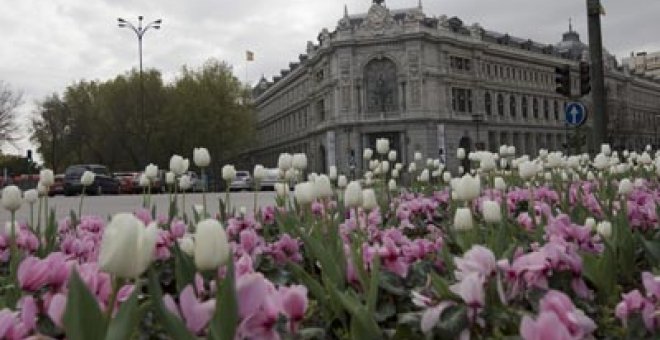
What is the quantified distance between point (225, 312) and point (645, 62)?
168 meters

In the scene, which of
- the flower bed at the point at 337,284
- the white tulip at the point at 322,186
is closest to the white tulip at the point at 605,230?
the flower bed at the point at 337,284

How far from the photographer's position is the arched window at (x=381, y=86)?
7044cm

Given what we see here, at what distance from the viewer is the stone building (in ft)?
227

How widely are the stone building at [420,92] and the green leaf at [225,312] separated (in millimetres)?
61867

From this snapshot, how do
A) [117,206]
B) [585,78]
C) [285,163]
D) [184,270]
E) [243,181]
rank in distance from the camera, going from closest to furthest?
[184,270] < [285,163] < [585,78] < [117,206] < [243,181]

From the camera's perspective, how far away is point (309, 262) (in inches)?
123

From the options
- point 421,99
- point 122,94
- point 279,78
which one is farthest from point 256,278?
point 279,78

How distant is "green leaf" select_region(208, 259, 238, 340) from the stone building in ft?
203

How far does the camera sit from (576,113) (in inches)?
557

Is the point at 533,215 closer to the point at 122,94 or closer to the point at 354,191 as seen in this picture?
the point at 354,191

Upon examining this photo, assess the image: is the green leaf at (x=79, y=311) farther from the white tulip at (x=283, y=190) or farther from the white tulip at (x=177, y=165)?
the white tulip at (x=283, y=190)

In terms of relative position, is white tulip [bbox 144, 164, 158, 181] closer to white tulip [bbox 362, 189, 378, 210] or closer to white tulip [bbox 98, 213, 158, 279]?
white tulip [bbox 362, 189, 378, 210]

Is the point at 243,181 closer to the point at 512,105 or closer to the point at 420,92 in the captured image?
the point at 420,92

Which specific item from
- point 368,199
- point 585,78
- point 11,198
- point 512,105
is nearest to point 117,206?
point 585,78
